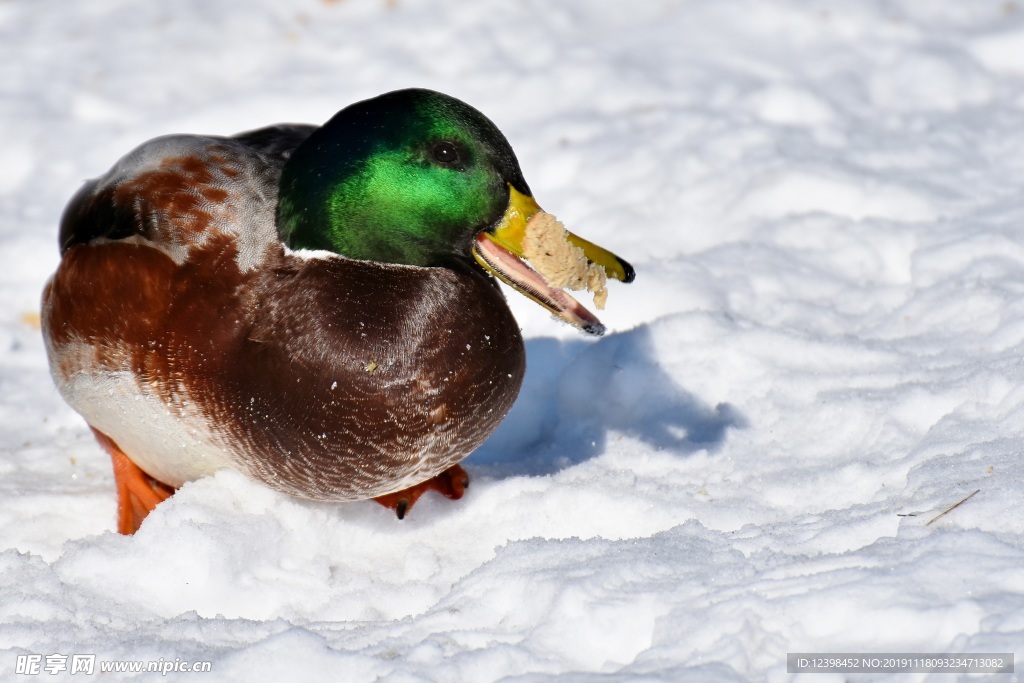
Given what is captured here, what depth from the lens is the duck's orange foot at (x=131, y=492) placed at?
3.61 metres

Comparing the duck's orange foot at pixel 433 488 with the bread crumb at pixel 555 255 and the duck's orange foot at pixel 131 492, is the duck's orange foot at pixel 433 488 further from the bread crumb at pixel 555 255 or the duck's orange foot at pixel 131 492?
the bread crumb at pixel 555 255

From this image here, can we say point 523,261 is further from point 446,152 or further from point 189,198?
point 189,198

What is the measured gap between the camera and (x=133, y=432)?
3.39 m

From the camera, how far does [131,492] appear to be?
3666 millimetres

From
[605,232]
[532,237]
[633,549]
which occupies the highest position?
[532,237]

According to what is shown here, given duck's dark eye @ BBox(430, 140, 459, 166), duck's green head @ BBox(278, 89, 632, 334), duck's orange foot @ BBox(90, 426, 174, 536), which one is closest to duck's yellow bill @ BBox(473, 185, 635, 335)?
duck's green head @ BBox(278, 89, 632, 334)

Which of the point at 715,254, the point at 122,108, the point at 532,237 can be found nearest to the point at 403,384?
the point at 532,237

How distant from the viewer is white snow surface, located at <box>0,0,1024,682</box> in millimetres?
2648

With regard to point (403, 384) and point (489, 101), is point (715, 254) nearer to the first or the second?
point (489, 101)

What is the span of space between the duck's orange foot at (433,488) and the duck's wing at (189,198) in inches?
32.5

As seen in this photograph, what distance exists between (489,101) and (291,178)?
8.88 feet

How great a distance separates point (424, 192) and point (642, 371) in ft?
4.28

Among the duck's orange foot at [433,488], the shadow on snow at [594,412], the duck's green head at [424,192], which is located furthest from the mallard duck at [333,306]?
the shadow on snow at [594,412]

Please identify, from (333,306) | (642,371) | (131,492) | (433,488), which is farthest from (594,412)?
(131,492)
